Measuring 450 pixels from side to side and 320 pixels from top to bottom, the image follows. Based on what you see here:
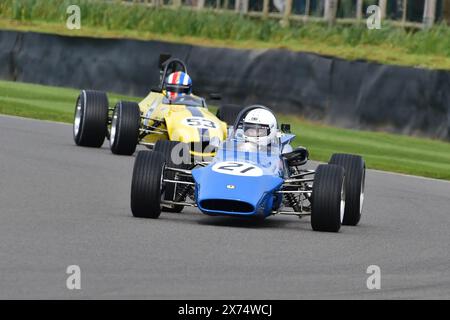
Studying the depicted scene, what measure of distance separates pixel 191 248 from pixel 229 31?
19.7 metres

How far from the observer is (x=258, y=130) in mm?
14070

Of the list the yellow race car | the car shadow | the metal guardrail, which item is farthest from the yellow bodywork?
the metal guardrail

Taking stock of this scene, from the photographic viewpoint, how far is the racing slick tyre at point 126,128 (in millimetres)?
19000

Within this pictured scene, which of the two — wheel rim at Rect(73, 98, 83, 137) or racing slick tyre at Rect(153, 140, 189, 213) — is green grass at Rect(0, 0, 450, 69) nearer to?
wheel rim at Rect(73, 98, 83, 137)

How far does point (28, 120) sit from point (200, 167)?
9864 mm

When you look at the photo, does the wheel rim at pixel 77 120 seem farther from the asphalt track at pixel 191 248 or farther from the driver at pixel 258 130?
the driver at pixel 258 130

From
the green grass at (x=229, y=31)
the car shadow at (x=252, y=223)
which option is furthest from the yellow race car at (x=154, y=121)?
the green grass at (x=229, y=31)

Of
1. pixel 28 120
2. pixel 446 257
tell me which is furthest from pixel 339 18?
pixel 446 257

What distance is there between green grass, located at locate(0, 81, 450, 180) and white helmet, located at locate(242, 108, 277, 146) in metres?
6.50

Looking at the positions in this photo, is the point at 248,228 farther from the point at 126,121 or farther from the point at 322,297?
the point at 126,121

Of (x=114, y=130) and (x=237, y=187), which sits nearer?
(x=237, y=187)

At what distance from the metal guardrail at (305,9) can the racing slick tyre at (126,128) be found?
11.4m

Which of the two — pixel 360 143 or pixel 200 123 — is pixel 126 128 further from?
pixel 360 143

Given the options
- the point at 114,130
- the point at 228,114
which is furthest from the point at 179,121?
the point at 228,114
